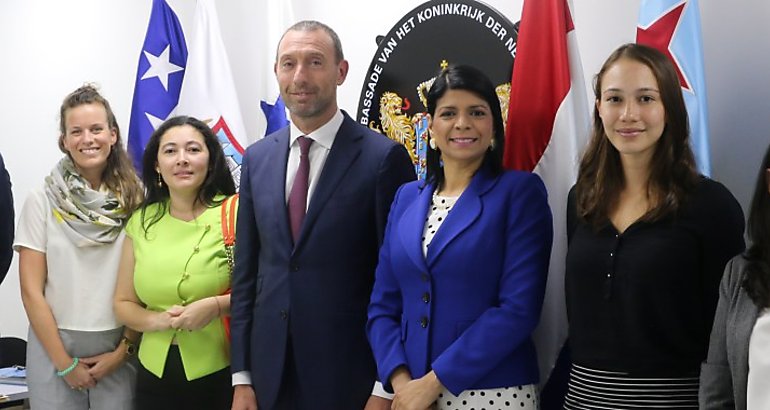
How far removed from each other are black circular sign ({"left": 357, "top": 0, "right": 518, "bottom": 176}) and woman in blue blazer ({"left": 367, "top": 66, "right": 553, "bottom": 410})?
74 cm

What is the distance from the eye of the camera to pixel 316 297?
2.49m

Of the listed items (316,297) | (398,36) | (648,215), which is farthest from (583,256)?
(398,36)

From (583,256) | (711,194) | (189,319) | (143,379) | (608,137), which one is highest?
(608,137)

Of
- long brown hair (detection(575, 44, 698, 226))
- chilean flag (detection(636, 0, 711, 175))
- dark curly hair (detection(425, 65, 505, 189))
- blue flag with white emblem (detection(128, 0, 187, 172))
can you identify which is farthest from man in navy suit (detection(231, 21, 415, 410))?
blue flag with white emblem (detection(128, 0, 187, 172))

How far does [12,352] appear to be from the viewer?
4398 millimetres

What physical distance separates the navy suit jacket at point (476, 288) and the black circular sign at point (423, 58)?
2.89ft

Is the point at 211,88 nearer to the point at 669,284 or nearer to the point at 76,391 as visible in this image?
the point at 76,391

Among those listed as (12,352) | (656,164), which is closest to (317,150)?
(656,164)

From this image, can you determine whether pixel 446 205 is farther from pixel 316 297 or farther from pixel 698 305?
pixel 698 305

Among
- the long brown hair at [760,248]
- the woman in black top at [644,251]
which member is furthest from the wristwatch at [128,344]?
the long brown hair at [760,248]

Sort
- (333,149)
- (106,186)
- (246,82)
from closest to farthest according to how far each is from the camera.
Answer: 1. (333,149)
2. (106,186)
3. (246,82)

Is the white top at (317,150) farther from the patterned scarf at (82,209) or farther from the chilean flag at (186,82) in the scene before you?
the chilean flag at (186,82)

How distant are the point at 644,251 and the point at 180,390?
5.43 feet

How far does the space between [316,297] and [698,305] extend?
1.08 meters
